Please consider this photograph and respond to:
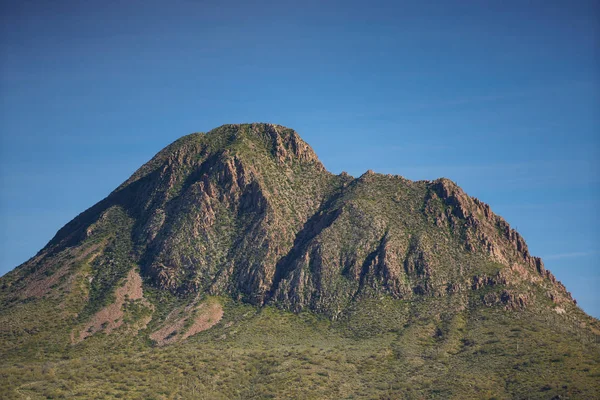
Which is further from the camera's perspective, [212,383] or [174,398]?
[212,383]

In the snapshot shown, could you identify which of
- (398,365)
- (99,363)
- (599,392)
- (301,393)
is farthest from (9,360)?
(599,392)

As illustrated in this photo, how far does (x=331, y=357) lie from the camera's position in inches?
7633

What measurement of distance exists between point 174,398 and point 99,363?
84.4 ft

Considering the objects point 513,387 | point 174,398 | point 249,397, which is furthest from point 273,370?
point 513,387

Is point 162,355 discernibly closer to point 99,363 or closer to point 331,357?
point 99,363

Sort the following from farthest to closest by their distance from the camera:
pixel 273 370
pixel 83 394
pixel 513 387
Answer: pixel 273 370
pixel 513 387
pixel 83 394

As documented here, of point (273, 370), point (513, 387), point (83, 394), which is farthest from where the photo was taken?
point (273, 370)

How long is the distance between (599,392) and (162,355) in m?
108

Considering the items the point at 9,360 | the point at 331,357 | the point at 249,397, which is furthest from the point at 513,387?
the point at 9,360

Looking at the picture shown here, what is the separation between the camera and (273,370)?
606 ft

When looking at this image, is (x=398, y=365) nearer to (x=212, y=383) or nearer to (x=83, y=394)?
(x=212, y=383)

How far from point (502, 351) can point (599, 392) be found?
31415 millimetres

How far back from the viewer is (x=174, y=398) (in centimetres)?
16788

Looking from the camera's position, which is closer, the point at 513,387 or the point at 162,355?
the point at 513,387
